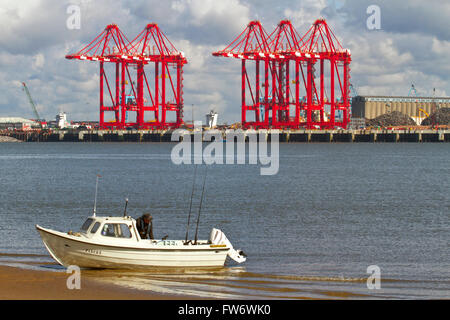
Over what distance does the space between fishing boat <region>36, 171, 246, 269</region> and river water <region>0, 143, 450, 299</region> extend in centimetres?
35

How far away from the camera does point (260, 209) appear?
3847 cm

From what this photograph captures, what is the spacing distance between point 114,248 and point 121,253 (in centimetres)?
23

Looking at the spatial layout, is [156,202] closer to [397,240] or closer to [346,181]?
[397,240]

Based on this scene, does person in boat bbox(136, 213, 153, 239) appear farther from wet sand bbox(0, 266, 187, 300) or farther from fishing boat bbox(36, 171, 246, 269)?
wet sand bbox(0, 266, 187, 300)

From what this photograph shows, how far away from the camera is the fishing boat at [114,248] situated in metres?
19.2

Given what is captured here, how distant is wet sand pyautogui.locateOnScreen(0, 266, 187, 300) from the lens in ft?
55.0

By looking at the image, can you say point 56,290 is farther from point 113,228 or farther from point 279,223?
point 279,223

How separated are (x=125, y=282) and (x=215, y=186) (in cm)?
3546

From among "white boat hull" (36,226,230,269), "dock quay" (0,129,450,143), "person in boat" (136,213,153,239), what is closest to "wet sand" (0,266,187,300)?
"white boat hull" (36,226,230,269)

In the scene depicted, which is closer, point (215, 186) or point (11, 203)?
point (11, 203)

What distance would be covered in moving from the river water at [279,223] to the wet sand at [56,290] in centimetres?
67

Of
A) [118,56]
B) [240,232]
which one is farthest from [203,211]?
[118,56]
